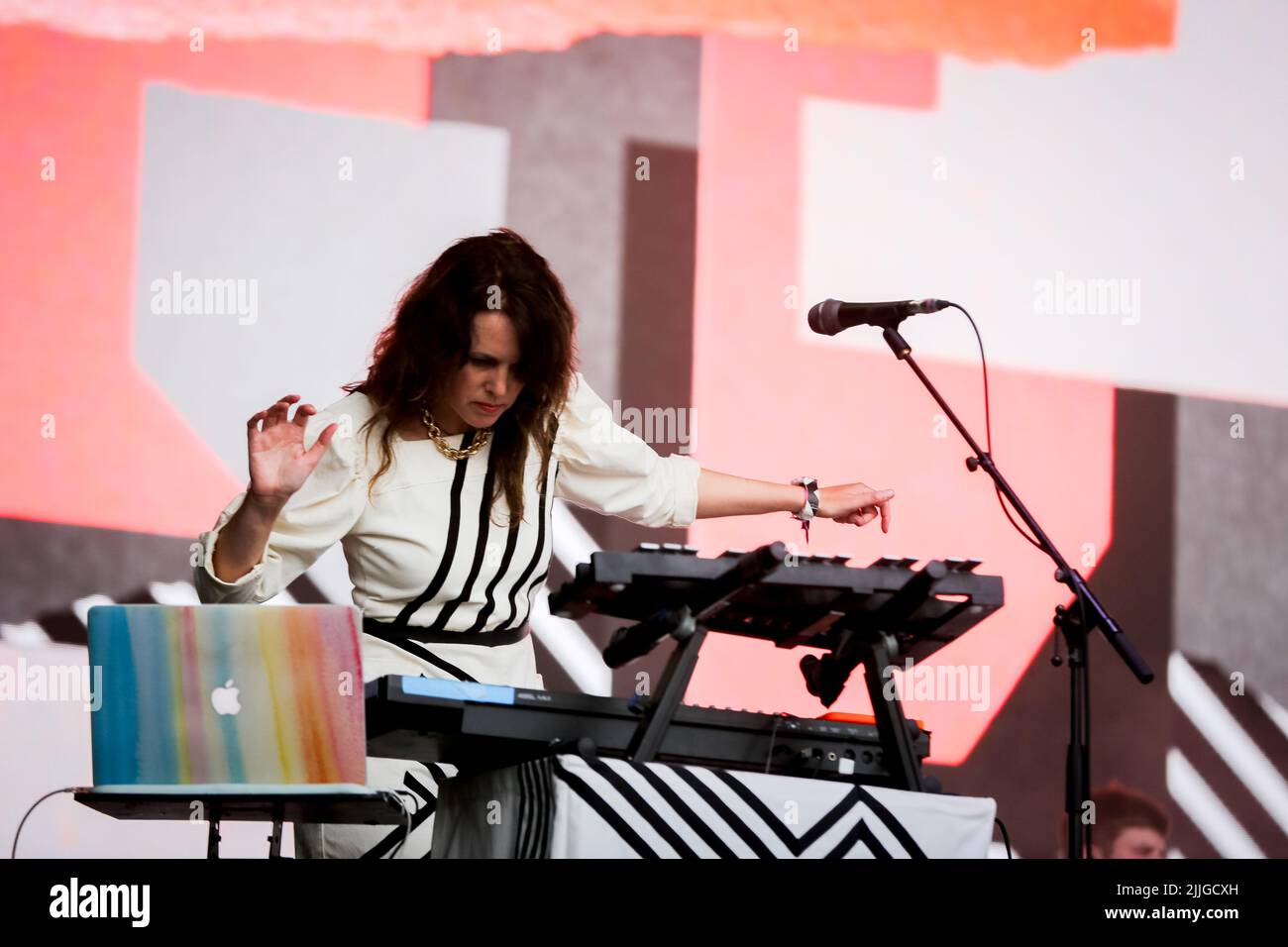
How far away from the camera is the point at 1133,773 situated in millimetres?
4383

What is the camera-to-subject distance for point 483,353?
91.5 inches

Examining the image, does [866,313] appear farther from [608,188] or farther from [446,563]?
[608,188]

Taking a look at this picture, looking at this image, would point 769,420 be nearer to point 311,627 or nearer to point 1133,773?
point 1133,773

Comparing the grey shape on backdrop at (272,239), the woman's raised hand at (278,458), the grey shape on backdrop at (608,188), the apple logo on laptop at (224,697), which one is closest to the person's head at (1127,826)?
the grey shape on backdrop at (608,188)

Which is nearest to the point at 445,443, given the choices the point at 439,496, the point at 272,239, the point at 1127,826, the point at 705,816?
the point at 439,496

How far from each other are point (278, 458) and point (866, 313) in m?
1.10

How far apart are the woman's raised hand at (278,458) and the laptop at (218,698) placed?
259mm

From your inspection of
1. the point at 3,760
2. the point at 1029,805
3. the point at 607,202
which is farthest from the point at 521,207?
the point at 1029,805

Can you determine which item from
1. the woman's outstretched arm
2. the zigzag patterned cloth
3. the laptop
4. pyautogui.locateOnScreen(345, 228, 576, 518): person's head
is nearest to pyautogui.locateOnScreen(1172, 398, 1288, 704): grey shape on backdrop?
the woman's outstretched arm

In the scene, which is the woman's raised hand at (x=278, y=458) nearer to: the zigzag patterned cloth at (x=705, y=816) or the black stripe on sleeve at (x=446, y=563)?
the black stripe on sleeve at (x=446, y=563)

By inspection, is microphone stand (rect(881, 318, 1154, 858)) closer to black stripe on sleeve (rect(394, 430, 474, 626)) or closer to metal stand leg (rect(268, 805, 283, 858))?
black stripe on sleeve (rect(394, 430, 474, 626))

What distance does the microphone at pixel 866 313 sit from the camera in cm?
262

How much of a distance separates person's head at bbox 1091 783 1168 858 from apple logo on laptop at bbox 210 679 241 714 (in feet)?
7.90
